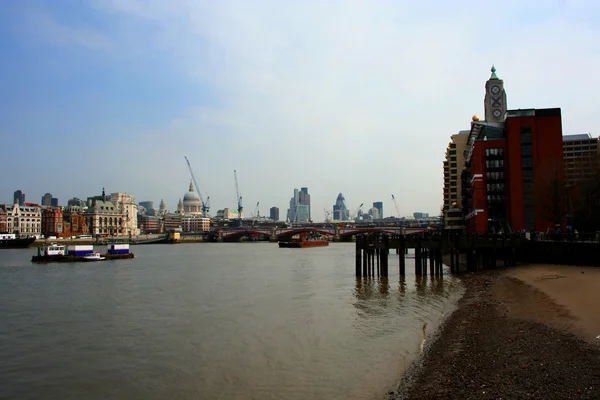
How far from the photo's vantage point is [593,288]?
25250 millimetres

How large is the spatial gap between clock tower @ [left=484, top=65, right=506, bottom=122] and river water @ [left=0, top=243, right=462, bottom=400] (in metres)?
73.7

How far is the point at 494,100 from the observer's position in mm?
104000

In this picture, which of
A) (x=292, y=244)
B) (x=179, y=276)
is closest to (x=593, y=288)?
(x=179, y=276)

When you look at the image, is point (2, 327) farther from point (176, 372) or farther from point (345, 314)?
point (345, 314)

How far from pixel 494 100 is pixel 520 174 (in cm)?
4536

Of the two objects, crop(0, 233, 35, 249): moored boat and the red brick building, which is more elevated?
the red brick building

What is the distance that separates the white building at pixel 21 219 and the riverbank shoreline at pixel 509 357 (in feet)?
634

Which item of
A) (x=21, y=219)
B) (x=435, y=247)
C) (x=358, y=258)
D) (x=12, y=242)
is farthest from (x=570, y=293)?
(x=21, y=219)

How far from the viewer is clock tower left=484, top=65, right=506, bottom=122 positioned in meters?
103

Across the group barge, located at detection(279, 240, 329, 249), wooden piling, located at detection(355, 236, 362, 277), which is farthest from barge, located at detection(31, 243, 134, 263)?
barge, located at detection(279, 240, 329, 249)

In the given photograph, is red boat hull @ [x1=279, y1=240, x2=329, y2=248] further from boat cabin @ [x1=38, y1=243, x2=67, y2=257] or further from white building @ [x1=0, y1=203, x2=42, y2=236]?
white building @ [x1=0, y1=203, x2=42, y2=236]

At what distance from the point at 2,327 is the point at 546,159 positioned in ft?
189

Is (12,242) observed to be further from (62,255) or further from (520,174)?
(520,174)

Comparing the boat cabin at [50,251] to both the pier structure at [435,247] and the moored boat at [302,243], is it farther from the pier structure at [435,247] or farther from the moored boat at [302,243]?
the moored boat at [302,243]
